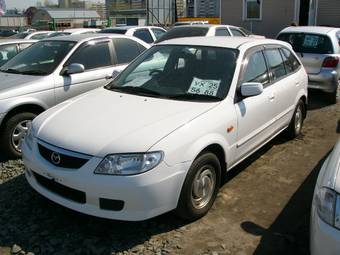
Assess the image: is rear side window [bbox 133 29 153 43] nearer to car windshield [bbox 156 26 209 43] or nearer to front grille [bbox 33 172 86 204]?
car windshield [bbox 156 26 209 43]

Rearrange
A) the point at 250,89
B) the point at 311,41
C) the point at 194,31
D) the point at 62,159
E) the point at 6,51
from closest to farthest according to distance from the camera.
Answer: the point at 62,159, the point at 250,89, the point at 6,51, the point at 311,41, the point at 194,31

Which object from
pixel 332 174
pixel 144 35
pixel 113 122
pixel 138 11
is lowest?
pixel 332 174

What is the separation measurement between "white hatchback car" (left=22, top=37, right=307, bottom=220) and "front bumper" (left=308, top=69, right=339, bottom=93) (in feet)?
11.0

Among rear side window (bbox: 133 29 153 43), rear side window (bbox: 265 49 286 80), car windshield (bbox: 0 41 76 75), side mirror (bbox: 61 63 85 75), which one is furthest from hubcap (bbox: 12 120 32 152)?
rear side window (bbox: 133 29 153 43)

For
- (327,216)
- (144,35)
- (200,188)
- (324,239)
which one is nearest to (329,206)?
(327,216)

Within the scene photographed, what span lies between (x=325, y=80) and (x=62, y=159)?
6.34 m

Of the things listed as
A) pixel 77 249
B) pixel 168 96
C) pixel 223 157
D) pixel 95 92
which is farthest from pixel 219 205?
pixel 95 92

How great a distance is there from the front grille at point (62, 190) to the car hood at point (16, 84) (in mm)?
1925

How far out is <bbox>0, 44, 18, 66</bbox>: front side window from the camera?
26.2 ft

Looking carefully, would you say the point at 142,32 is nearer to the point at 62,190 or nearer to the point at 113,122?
the point at 113,122

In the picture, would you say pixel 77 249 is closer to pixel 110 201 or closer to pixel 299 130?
pixel 110 201

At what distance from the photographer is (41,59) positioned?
629cm

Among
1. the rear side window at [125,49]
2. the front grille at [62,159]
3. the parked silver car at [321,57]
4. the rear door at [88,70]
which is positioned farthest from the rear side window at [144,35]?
the front grille at [62,159]

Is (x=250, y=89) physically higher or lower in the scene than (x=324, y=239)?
higher
